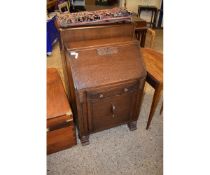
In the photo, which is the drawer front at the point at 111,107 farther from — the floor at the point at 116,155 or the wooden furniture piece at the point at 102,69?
the floor at the point at 116,155

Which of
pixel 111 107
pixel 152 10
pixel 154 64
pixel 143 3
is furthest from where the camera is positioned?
pixel 143 3

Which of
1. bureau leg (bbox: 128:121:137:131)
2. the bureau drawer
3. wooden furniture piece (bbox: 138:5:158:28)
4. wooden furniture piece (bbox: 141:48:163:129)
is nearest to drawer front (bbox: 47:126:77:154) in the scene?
the bureau drawer

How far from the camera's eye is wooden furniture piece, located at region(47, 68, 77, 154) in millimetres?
1186

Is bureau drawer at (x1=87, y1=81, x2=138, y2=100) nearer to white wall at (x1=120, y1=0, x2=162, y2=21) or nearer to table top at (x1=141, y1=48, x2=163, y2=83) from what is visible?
table top at (x1=141, y1=48, x2=163, y2=83)

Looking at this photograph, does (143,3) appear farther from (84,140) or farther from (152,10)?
(84,140)

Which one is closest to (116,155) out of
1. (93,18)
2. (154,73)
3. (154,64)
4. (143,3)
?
(154,73)

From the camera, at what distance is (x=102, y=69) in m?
1.11

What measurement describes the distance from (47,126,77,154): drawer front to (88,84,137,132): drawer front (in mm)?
175

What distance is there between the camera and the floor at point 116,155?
1.29 metres

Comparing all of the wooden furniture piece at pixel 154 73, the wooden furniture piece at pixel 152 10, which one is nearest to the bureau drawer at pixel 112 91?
the wooden furniture piece at pixel 154 73

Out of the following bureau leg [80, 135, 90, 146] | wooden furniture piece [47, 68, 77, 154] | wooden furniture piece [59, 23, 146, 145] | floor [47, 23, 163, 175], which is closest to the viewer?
wooden furniture piece [59, 23, 146, 145]

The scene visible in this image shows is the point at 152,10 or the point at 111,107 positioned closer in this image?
the point at 111,107

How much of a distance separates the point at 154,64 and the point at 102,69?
61 centimetres
